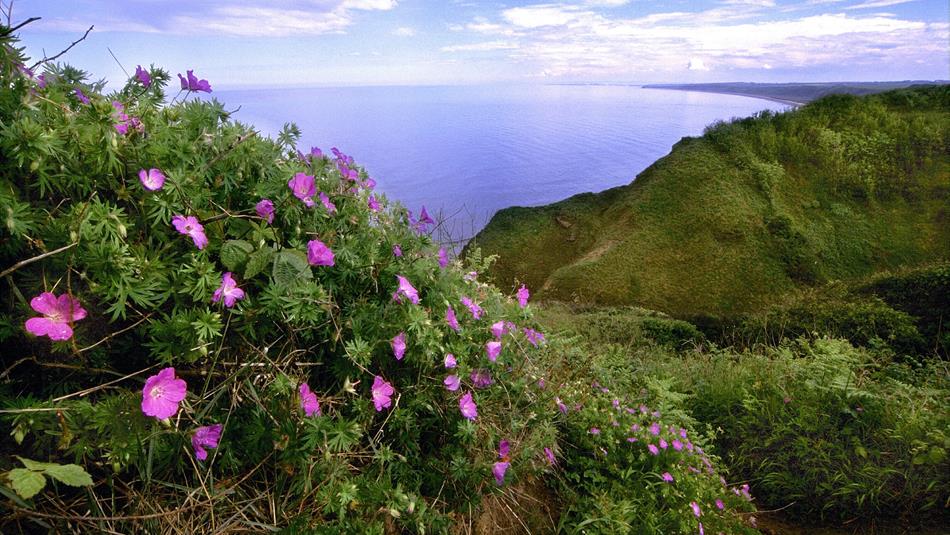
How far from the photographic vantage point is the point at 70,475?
102cm

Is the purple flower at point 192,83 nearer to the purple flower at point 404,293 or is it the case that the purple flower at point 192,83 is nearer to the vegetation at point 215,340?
the vegetation at point 215,340

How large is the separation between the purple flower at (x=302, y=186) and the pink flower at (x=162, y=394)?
62 cm

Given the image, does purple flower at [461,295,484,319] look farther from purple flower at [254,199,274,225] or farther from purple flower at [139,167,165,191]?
purple flower at [139,167,165,191]

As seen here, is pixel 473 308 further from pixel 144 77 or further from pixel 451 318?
pixel 144 77

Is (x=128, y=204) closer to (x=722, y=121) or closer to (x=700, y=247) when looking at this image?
(x=700, y=247)

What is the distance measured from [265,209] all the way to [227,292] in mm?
277

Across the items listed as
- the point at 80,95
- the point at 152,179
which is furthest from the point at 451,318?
the point at 80,95

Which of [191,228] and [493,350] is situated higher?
[191,228]

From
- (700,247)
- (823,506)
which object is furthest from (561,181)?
(823,506)

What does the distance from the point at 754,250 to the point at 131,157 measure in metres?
19.8

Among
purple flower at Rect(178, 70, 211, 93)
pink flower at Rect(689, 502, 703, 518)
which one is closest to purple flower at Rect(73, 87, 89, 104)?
purple flower at Rect(178, 70, 211, 93)

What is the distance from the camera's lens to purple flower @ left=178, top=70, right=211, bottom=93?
5.66ft

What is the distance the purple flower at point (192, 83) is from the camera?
5.66ft

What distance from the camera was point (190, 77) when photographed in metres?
1.72
